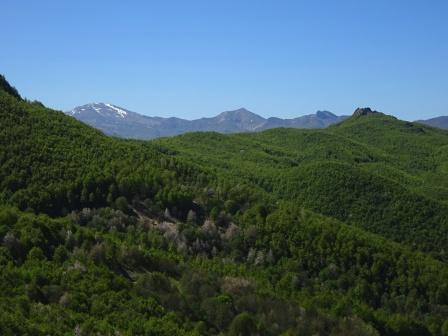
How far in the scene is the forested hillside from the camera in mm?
50469

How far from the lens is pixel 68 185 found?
7762 centimetres

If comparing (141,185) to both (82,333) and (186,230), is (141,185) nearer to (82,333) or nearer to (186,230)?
(186,230)

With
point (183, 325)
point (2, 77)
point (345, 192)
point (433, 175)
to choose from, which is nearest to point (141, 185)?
point (183, 325)

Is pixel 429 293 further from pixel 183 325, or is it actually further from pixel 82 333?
pixel 82 333

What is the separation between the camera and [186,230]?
75.2 metres

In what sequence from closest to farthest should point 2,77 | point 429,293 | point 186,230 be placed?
point 186,230 < point 429,293 < point 2,77

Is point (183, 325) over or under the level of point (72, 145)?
under

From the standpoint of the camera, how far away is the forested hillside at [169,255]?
1987 inches

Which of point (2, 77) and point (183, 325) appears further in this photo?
point (2, 77)

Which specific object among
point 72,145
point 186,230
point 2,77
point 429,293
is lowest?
point 429,293

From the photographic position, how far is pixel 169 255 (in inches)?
2685

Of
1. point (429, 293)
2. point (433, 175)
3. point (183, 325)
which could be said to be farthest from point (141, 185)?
point (433, 175)

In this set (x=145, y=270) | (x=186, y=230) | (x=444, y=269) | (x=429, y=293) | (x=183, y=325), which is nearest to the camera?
(x=183, y=325)

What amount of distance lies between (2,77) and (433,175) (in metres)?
134
